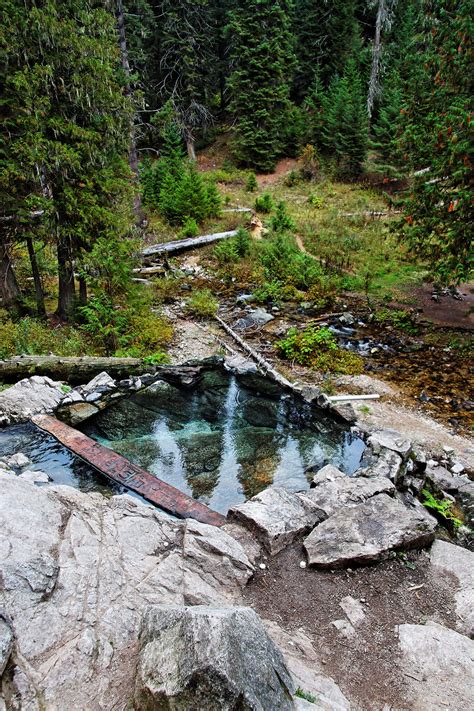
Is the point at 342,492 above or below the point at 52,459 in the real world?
above

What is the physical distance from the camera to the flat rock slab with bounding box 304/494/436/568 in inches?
191

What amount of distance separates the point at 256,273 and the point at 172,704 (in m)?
16.1

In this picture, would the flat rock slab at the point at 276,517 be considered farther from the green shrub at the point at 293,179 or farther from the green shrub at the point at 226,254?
the green shrub at the point at 293,179

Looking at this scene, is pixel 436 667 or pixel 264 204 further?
pixel 264 204

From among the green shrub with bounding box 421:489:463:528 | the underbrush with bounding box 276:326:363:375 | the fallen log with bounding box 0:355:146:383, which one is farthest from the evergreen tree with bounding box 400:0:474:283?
the fallen log with bounding box 0:355:146:383

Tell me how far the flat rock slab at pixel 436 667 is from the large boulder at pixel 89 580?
5.49 feet

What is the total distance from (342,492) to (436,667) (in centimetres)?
249

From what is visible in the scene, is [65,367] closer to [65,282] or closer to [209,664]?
[65,282]

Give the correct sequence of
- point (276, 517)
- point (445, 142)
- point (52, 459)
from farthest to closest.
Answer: point (445, 142)
point (52, 459)
point (276, 517)

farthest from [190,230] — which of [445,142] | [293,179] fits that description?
[445,142]

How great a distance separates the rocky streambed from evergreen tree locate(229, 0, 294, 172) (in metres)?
27.9

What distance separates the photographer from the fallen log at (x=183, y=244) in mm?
18734

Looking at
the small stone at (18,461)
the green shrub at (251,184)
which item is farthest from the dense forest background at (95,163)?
the green shrub at (251,184)

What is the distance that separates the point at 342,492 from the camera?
240 inches
